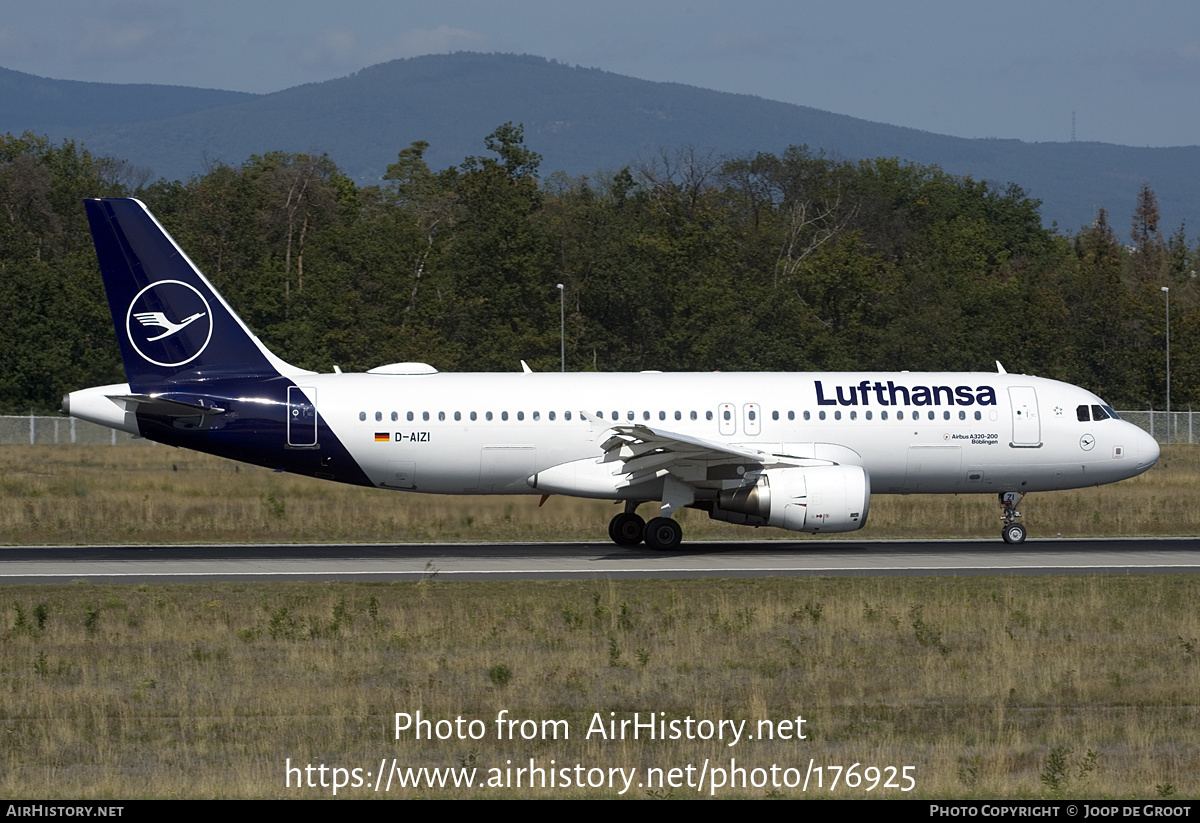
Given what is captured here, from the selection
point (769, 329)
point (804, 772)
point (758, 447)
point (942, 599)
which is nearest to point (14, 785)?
point (804, 772)

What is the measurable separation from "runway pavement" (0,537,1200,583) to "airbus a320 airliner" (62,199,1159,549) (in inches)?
53.7

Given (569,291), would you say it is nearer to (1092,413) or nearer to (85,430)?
(85,430)

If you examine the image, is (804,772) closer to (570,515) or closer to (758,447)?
(758,447)

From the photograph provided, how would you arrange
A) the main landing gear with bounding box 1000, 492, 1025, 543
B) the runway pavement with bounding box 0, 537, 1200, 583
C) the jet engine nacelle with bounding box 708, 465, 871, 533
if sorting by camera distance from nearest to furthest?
the runway pavement with bounding box 0, 537, 1200, 583, the jet engine nacelle with bounding box 708, 465, 871, 533, the main landing gear with bounding box 1000, 492, 1025, 543

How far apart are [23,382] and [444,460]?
2160 inches

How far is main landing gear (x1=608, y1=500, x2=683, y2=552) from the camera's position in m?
32.0

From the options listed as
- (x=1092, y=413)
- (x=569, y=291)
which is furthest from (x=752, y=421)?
(x=569, y=291)

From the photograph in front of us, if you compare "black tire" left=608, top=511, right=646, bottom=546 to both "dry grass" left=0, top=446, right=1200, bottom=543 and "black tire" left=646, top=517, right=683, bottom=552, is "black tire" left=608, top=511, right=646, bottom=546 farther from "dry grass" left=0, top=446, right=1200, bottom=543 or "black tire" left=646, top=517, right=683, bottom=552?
"dry grass" left=0, top=446, right=1200, bottom=543

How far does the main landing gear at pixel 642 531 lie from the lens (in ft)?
105

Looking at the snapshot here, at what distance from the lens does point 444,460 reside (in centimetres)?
3231

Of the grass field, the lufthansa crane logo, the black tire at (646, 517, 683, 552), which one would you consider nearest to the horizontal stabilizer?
the lufthansa crane logo

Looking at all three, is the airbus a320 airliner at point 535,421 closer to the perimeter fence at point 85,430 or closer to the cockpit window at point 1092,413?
the cockpit window at point 1092,413

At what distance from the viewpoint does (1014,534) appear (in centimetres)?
3347

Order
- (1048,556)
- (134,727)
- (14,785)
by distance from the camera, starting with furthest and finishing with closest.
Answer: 1. (1048,556)
2. (134,727)
3. (14,785)
